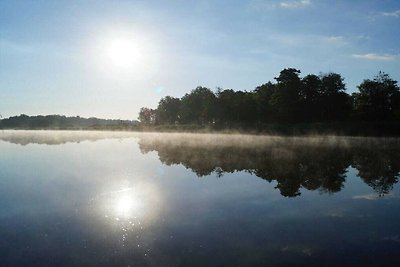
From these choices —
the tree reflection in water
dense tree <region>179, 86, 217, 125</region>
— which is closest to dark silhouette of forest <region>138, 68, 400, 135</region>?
dense tree <region>179, 86, 217, 125</region>

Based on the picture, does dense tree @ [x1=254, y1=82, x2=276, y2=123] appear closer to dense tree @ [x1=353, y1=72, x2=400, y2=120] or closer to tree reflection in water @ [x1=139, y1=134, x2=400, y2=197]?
dense tree @ [x1=353, y1=72, x2=400, y2=120]

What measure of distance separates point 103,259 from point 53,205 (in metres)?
9.54

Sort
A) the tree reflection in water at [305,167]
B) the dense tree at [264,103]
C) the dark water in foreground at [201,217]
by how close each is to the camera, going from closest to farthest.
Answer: the dark water in foreground at [201,217]
the tree reflection in water at [305,167]
the dense tree at [264,103]

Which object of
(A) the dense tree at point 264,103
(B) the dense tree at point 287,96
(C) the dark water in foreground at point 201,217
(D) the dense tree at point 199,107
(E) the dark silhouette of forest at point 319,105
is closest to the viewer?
(C) the dark water in foreground at point 201,217

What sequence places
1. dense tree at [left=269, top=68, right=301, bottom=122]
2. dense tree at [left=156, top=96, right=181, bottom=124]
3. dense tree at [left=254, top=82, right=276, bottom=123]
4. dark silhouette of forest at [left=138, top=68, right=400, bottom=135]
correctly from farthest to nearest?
dense tree at [left=156, top=96, right=181, bottom=124], dense tree at [left=254, top=82, right=276, bottom=123], dense tree at [left=269, top=68, right=301, bottom=122], dark silhouette of forest at [left=138, top=68, right=400, bottom=135]

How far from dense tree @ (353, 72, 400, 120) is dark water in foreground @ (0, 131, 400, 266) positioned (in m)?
70.7

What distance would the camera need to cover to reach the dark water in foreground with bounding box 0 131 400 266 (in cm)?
1280

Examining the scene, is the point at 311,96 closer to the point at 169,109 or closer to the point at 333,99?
the point at 333,99

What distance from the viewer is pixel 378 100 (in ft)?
326

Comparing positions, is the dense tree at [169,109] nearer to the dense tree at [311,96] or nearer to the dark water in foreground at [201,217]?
the dense tree at [311,96]

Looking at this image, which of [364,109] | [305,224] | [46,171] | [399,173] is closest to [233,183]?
[305,224]

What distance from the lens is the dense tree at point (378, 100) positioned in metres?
97.8

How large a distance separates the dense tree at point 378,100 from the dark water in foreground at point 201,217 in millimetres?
70653

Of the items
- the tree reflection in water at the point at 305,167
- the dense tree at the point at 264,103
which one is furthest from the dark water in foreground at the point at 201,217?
the dense tree at the point at 264,103
